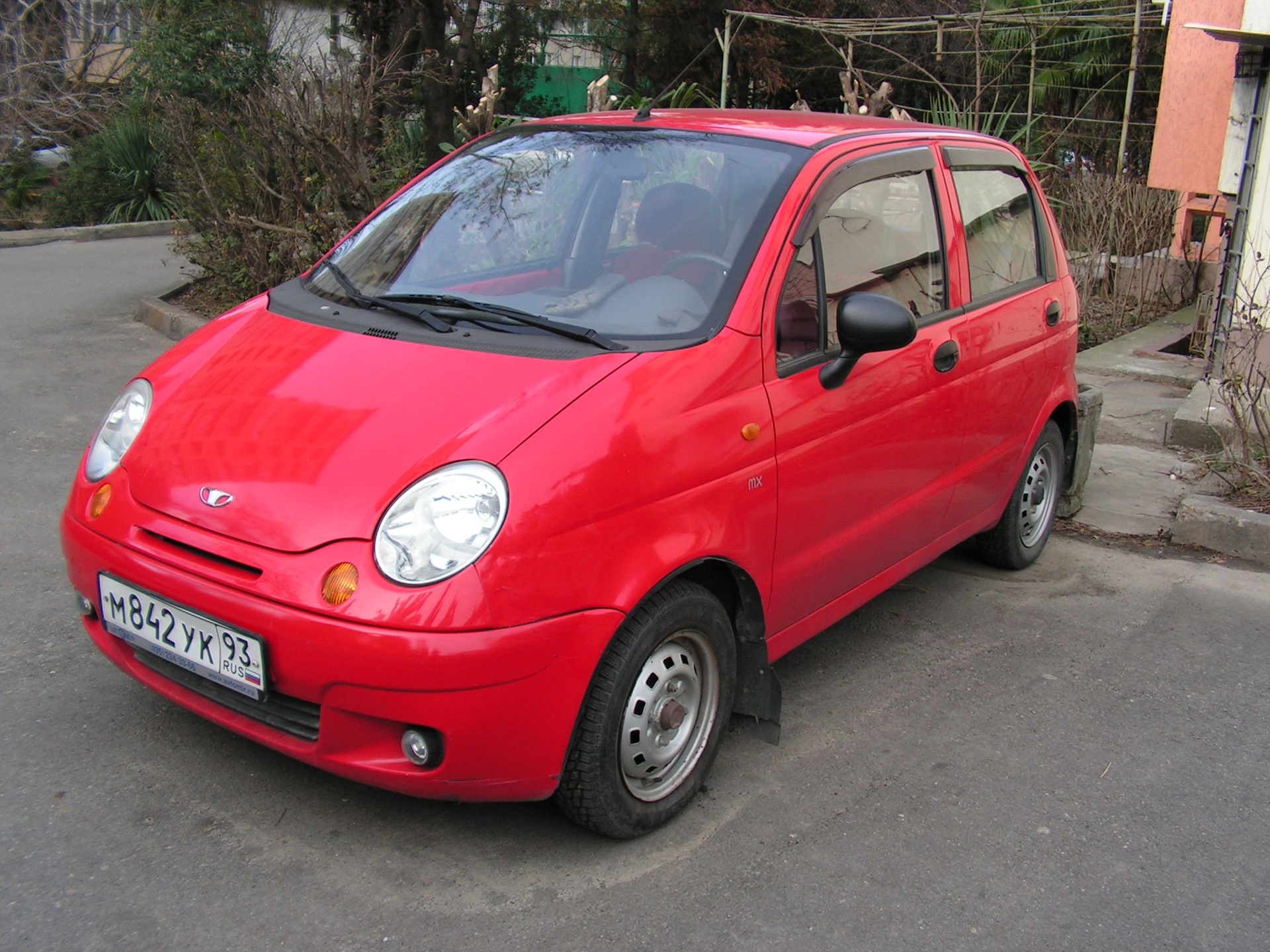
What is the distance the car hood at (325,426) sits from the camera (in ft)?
8.71

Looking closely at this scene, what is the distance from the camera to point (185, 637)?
108 inches

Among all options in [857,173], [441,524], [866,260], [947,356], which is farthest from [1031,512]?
[441,524]

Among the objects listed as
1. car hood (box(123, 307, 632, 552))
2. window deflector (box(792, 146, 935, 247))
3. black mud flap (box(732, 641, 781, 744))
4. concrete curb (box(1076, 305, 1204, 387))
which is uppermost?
window deflector (box(792, 146, 935, 247))

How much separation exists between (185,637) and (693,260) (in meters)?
1.68

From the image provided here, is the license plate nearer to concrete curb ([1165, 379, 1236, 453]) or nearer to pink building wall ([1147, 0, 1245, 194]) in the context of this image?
concrete curb ([1165, 379, 1236, 453])

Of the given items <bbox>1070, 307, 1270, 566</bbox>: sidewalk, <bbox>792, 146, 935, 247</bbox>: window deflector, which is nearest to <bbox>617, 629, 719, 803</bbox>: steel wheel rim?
Answer: <bbox>792, 146, 935, 247</bbox>: window deflector

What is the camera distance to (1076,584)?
4.95 metres

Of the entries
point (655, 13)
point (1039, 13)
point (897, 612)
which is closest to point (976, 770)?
point (897, 612)

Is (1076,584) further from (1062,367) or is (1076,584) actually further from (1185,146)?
(1185,146)

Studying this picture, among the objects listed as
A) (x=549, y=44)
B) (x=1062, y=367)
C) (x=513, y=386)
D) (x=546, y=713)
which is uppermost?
(x=549, y=44)

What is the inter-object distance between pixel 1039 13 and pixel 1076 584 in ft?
43.7

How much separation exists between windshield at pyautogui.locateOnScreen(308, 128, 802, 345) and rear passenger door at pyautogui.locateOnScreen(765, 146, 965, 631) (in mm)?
227

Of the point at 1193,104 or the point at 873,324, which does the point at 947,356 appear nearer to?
the point at 873,324

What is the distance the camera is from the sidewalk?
5312mm
